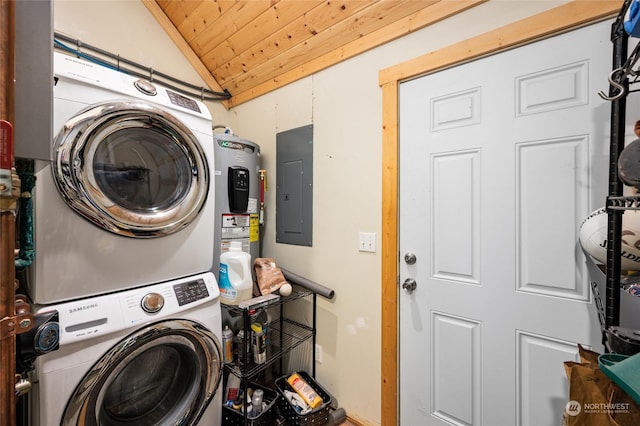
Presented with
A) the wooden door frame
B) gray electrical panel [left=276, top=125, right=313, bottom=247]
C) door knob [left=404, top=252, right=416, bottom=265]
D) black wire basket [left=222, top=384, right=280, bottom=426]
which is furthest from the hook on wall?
black wire basket [left=222, top=384, right=280, bottom=426]

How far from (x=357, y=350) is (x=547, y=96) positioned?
5.25ft

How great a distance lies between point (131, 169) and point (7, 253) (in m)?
0.64

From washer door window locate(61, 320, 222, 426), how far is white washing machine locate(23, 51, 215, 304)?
25 centimetres

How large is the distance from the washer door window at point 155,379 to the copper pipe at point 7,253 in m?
0.37

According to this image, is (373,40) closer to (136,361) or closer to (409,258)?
(409,258)

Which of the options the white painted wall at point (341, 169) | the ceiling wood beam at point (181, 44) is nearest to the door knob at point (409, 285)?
the white painted wall at point (341, 169)

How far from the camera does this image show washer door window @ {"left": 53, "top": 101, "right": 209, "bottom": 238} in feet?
3.17

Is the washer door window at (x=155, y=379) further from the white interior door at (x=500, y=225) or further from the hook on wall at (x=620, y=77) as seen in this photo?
the hook on wall at (x=620, y=77)

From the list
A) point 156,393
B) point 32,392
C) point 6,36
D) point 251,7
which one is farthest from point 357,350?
point 251,7

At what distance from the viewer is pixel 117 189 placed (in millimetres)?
1114

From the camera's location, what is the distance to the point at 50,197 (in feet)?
3.05

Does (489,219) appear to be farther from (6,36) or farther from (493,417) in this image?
(6,36)

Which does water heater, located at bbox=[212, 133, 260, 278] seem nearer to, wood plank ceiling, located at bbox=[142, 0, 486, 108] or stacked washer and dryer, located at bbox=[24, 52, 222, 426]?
stacked washer and dryer, located at bbox=[24, 52, 222, 426]

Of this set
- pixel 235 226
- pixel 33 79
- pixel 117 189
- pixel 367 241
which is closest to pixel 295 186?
pixel 235 226
